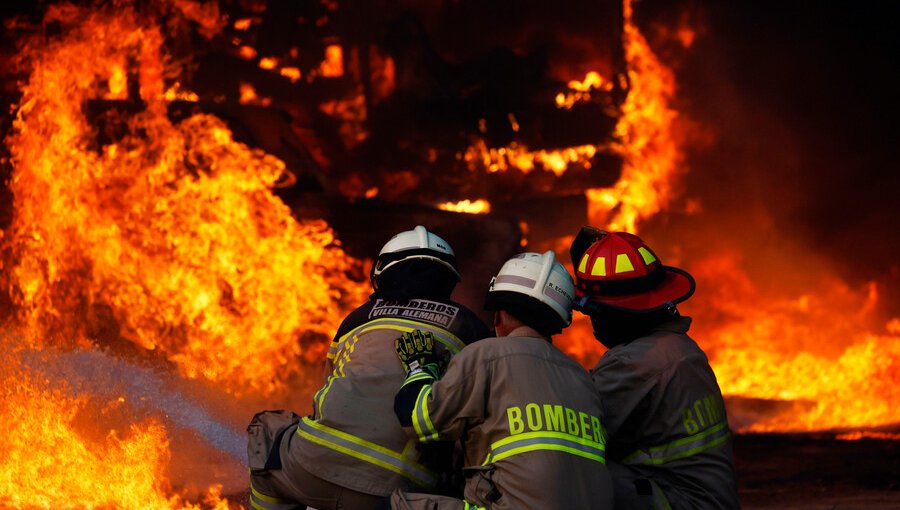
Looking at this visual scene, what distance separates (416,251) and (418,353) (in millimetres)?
714

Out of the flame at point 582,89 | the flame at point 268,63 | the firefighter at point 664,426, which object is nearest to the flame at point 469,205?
the flame at point 582,89

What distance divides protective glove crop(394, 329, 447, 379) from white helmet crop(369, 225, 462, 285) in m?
0.56

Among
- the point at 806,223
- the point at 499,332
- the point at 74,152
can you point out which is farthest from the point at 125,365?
the point at 806,223

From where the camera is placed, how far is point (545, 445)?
331cm

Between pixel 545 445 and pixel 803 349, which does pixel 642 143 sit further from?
pixel 545 445

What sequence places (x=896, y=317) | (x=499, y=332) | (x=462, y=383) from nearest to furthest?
1. (x=462, y=383)
2. (x=499, y=332)
3. (x=896, y=317)

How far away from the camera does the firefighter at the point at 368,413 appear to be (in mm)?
3936

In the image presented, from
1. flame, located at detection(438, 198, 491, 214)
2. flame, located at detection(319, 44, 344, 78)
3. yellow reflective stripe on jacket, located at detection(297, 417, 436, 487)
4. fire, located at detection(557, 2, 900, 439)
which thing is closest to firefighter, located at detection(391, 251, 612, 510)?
yellow reflective stripe on jacket, located at detection(297, 417, 436, 487)

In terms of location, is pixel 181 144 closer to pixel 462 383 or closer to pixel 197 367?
pixel 197 367

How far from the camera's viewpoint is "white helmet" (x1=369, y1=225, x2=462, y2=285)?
14.7ft

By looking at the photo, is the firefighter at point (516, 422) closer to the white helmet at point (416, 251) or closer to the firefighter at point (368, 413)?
the firefighter at point (368, 413)

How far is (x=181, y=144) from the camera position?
1083 centimetres

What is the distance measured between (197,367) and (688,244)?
8.15 m

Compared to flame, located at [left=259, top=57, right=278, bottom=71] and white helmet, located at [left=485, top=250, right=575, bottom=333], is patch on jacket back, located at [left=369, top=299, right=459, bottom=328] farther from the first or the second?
flame, located at [left=259, top=57, right=278, bottom=71]
